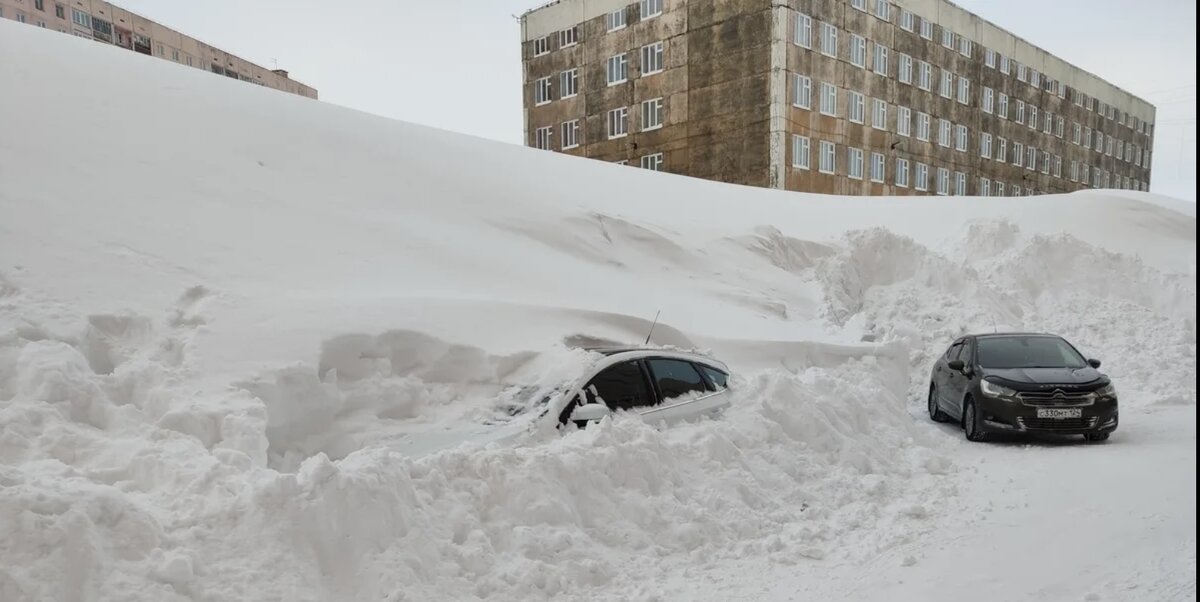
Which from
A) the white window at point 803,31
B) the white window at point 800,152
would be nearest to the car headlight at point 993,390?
the white window at point 800,152

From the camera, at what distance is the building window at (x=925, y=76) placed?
45.3 meters

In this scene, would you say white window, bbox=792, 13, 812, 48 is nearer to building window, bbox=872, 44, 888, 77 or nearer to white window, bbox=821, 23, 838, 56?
white window, bbox=821, 23, 838, 56

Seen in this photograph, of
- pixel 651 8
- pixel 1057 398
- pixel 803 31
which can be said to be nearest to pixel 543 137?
pixel 651 8

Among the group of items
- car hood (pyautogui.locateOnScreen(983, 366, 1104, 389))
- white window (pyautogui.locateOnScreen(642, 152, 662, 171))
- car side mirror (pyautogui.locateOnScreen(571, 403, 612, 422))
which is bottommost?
car hood (pyautogui.locateOnScreen(983, 366, 1104, 389))

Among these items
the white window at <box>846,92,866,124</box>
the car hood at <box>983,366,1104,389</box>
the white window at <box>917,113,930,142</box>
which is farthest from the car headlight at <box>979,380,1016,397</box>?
the white window at <box>917,113,930,142</box>

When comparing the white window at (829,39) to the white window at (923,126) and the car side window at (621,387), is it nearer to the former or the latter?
the white window at (923,126)

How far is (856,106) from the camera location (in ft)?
139

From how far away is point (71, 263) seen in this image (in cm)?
763

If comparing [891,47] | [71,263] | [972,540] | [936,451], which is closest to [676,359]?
[972,540]

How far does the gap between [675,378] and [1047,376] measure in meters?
6.00

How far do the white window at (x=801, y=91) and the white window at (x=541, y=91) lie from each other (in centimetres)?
1547

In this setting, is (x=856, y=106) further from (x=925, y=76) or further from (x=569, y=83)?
(x=569, y=83)

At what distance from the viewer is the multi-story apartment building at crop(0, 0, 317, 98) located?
56.9m

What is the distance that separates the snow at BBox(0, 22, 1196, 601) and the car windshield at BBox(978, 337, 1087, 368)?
1.18m
